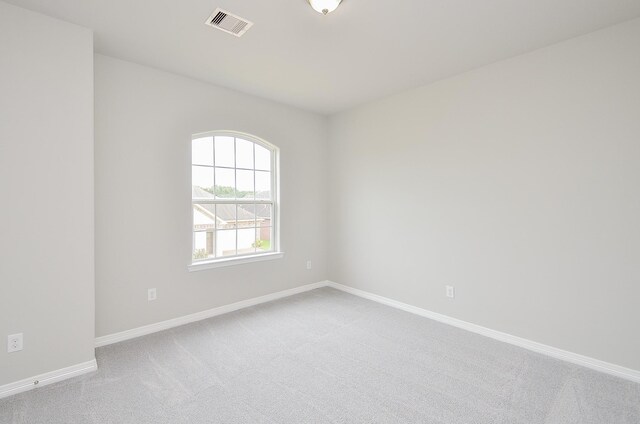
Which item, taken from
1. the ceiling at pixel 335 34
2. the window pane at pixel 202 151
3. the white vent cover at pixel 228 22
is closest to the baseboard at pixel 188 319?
the window pane at pixel 202 151

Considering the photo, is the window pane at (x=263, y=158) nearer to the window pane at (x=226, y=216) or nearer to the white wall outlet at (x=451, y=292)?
the window pane at (x=226, y=216)

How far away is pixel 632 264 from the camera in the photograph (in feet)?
7.46

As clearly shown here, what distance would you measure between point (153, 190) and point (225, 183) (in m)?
0.80

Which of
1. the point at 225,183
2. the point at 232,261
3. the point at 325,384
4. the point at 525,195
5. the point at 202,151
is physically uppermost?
the point at 202,151

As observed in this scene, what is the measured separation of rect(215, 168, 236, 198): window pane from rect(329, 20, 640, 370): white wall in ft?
5.95

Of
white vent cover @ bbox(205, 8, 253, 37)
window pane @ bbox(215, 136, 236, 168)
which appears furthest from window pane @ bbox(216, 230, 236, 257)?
white vent cover @ bbox(205, 8, 253, 37)

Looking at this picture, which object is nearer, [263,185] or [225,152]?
[225,152]

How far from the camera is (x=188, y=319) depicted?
328 centimetres

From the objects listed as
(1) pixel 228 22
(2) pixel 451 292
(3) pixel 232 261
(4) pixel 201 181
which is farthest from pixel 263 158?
(2) pixel 451 292

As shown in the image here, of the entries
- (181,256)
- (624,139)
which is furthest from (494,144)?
(181,256)

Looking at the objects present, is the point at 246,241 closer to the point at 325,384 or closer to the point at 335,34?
the point at 325,384

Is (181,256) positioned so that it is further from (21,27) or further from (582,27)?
(582,27)

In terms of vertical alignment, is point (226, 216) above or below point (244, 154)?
below

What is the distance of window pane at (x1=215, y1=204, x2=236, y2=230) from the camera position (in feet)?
11.7
